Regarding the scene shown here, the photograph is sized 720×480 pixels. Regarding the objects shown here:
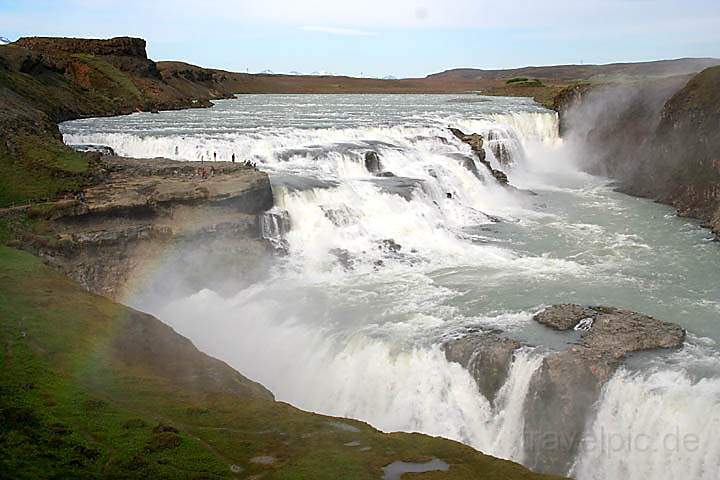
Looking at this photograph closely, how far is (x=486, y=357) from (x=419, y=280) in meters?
5.28

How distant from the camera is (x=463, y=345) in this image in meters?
12.2

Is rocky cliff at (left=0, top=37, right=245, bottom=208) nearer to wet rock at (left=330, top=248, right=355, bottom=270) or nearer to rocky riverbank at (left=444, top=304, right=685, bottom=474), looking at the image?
wet rock at (left=330, top=248, right=355, bottom=270)

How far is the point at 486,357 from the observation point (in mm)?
11773

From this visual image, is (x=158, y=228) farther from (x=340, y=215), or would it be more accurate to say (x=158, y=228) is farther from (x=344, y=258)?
(x=340, y=215)

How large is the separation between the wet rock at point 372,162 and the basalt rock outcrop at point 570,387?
46.6 ft

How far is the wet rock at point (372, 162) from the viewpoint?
25203 mm

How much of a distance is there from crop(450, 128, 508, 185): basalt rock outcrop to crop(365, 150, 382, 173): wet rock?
4542 millimetres

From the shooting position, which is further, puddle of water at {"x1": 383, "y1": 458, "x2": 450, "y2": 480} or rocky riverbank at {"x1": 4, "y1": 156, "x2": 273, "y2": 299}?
rocky riverbank at {"x1": 4, "y1": 156, "x2": 273, "y2": 299}

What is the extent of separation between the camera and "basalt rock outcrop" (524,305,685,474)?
10617 mm

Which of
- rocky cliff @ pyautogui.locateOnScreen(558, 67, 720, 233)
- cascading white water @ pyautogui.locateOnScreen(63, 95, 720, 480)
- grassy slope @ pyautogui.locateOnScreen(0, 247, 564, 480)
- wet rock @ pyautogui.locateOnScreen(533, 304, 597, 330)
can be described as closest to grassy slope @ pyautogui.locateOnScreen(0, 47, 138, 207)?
cascading white water @ pyautogui.locateOnScreen(63, 95, 720, 480)

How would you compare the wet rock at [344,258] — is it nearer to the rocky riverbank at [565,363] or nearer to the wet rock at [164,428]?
the rocky riverbank at [565,363]

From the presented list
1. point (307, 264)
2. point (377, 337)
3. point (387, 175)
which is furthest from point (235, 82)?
point (377, 337)

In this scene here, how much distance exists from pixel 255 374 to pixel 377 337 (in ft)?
8.51

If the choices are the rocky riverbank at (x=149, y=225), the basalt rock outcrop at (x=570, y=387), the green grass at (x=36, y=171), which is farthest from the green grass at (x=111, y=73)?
the basalt rock outcrop at (x=570, y=387)
